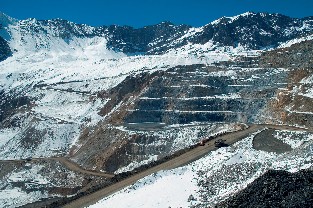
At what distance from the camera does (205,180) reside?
41.2m

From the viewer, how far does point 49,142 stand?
10688 centimetres

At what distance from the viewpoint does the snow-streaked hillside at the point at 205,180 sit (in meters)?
36.2

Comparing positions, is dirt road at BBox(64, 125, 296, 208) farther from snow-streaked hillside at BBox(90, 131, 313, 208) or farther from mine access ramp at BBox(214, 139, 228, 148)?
snow-streaked hillside at BBox(90, 131, 313, 208)

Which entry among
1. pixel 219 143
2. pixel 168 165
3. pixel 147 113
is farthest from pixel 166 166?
pixel 147 113

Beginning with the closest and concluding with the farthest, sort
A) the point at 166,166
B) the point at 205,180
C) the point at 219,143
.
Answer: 1. the point at 205,180
2. the point at 166,166
3. the point at 219,143

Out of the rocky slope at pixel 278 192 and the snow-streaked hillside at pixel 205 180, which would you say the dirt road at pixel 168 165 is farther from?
the rocky slope at pixel 278 192

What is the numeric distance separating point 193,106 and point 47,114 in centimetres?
5108

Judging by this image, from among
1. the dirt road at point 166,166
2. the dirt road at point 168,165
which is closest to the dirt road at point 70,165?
the dirt road at point 166,166

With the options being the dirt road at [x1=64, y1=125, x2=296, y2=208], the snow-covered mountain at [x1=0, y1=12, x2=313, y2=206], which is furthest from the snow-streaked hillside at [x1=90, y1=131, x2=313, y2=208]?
the dirt road at [x1=64, y1=125, x2=296, y2=208]

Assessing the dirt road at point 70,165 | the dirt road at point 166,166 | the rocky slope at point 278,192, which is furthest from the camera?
the dirt road at point 70,165

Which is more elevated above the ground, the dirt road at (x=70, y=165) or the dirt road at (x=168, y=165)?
the dirt road at (x=168, y=165)

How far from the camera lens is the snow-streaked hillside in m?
36.2

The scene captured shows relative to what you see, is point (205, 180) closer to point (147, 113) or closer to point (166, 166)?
point (166, 166)

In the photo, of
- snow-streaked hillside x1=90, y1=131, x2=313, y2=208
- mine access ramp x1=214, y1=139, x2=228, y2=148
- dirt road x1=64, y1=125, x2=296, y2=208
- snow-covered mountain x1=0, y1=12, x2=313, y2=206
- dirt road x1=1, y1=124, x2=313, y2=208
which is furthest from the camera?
snow-covered mountain x1=0, y1=12, x2=313, y2=206
